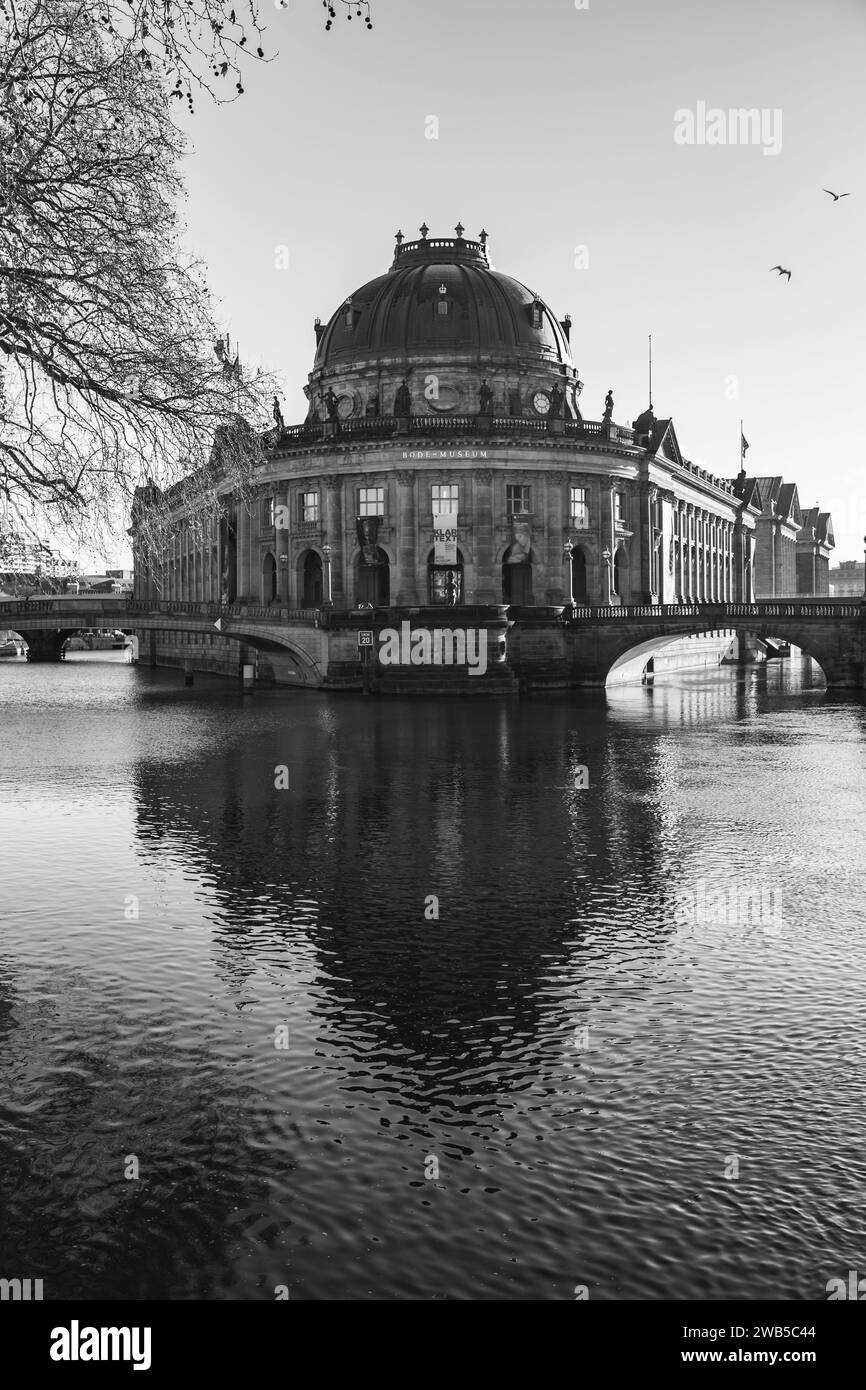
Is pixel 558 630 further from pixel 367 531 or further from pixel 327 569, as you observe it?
pixel 327 569

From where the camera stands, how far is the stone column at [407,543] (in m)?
83.2

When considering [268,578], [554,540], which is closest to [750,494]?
[554,540]

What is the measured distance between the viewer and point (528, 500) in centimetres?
8488

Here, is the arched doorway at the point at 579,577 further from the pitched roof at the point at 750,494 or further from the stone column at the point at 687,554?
the pitched roof at the point at 750,494

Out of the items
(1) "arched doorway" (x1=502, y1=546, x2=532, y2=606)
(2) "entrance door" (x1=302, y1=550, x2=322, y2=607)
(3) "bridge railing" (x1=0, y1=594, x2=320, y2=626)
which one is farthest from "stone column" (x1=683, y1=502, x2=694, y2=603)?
(3) "bridge railing" (x1=0, y1=594, x2=320, y2=626)

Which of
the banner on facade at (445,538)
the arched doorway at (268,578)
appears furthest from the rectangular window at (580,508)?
the arched doorway at (268,578)

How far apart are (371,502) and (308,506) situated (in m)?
5.11

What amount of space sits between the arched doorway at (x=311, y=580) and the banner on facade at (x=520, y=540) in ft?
45.6

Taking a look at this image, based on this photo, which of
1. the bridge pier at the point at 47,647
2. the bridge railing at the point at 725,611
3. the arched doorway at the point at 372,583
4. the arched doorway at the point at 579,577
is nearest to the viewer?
the bridge railing at the point at 725,611
